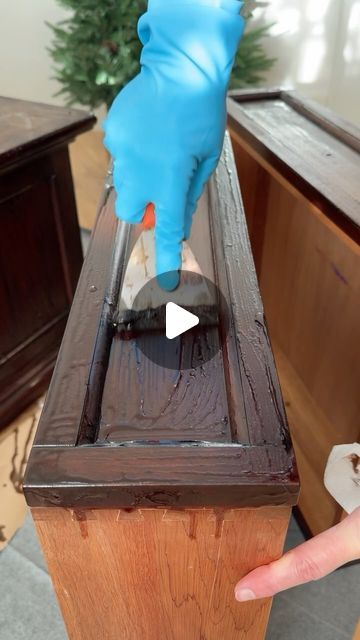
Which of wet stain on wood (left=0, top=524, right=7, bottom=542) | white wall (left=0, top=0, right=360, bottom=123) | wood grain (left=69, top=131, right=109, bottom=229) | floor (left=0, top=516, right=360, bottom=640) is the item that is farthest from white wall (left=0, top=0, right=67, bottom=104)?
floor (left=0, top=516, right=360, bottom=640)

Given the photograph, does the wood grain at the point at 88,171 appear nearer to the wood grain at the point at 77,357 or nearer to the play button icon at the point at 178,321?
the wood grain at the point at 77,357

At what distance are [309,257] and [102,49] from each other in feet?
4.75

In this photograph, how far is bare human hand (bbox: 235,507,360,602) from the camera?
1.73ft

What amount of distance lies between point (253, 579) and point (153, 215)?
1.44 feet

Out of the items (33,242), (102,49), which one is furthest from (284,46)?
(33,242)

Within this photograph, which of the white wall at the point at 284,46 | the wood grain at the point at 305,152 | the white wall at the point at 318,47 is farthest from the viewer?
the white wall at the point at 284,46

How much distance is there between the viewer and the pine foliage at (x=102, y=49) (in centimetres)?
209

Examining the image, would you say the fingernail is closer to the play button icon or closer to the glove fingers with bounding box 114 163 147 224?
the play button icon

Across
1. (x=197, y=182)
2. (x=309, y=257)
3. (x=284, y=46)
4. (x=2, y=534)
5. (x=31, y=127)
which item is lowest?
(x=2, y=534)

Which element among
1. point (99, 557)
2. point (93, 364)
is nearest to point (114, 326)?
point (93, 364)

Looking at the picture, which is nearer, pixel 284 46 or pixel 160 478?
pixel 160 478

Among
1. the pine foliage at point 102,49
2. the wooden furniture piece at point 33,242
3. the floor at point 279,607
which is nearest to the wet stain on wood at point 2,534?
the floor at point 279,607

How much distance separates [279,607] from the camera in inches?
37.9
